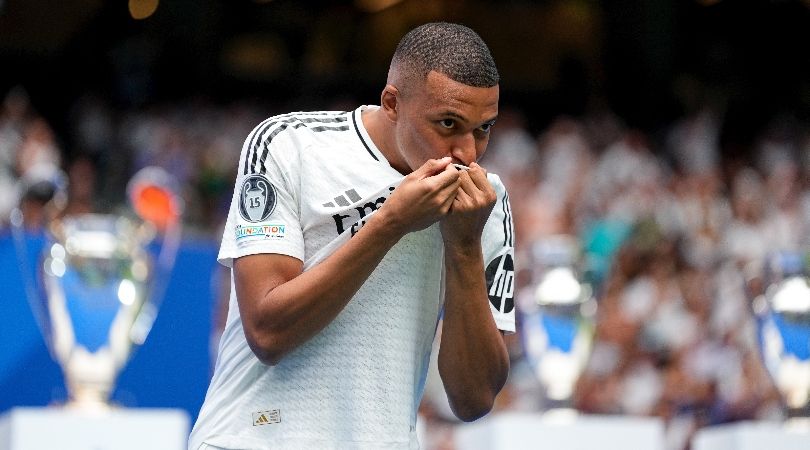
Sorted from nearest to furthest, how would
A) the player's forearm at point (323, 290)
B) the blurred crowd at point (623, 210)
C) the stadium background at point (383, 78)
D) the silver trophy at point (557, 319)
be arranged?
1. the player's forearm at point (323, 290)
2. the silver trophy at point (557, 319)
3. the blurred crowd at point (623, 210)
4. the stadium background at point (383, 78)

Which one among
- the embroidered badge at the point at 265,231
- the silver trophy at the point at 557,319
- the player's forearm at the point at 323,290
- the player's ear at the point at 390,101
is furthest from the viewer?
the silver trophy at the point at 557,319

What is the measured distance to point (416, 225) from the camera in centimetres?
240

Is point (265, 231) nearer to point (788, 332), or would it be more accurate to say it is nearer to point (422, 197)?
point (422, 197)

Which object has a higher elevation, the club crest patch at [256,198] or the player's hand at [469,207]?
the club crest patch at [256,198]

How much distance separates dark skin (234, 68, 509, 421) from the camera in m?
2.37

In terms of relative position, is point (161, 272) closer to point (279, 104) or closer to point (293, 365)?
point (293, 365)

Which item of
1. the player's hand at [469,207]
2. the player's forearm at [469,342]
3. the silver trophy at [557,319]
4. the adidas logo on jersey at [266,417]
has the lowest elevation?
the adidas logo on jersey at [266,417]

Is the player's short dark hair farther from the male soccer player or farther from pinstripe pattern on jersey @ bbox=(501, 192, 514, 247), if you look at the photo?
pinstripe pattern on jersey @ bbox=(501, 192, 514, 247)

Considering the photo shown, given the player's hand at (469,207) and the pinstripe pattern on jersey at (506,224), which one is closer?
the player's hand at (469,207)

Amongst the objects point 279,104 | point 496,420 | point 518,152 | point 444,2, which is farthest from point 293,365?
point 444,2

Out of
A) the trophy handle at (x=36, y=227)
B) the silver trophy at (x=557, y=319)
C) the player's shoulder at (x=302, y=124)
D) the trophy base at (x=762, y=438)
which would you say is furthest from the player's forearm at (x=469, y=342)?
the trophy handle at (x=36, y=227)

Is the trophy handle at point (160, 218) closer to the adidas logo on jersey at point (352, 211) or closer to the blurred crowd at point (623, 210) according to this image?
the blurred crowd at point (623, 210)

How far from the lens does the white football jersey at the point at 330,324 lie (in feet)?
8.15

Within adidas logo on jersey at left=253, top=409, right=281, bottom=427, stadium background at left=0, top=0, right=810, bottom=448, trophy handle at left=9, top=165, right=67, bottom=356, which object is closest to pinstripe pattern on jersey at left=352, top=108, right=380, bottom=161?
adidas logo on jersey at left=253, top=409, right=281, bottom=427
